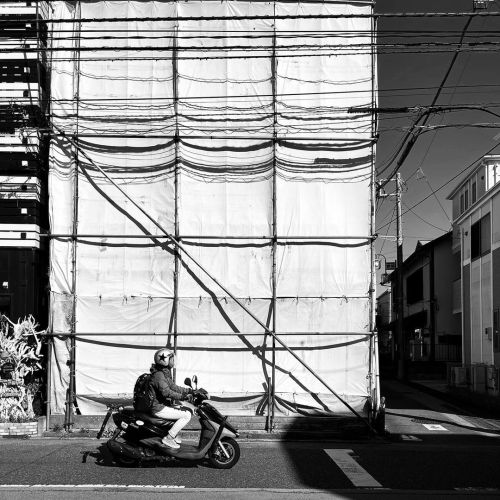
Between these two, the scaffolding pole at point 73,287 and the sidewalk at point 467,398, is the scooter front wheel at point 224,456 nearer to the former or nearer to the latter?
the scaffolding pole at point 73,287

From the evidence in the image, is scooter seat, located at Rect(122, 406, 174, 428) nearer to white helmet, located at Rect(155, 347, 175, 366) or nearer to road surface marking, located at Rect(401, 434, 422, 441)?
white helmet, located at Rect(155, 347, 175, 366)

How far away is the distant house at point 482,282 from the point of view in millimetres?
23859

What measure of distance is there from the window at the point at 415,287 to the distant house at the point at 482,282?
12612 millimetres

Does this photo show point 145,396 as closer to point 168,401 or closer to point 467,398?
point 168,401

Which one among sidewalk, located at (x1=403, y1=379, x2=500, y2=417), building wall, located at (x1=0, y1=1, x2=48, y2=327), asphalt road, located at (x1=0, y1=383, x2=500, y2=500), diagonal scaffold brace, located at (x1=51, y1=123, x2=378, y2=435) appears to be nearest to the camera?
asphalt road, located at (x1=0, y1=383, x2=500, y2=500)

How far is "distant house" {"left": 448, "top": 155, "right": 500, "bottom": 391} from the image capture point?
2386 centimetres

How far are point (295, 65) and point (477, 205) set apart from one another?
14953 millimetres

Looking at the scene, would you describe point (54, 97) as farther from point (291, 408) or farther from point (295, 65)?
point (291, 408)

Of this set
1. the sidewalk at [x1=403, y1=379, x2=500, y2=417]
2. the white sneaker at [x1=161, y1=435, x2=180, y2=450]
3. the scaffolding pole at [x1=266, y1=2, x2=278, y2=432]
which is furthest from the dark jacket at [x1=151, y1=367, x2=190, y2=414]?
A: the sidewalk at [x1=403, y1=379, x2=500, y2=417]

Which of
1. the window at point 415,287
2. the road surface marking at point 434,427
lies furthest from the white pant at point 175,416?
the window at point 415,287

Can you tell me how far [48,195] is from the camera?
1430 cm

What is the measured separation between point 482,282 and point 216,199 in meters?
15.7

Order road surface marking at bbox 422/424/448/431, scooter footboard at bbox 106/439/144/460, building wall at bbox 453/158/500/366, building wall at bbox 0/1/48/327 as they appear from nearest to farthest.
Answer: scooter footboard at bbox 106/439/144/460
building wall at bbox 0/1/48/327
road surface marking at bbox 422/424/448/431
building wall at bbox 453/158/500/366

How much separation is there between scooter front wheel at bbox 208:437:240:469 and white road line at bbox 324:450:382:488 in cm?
160
